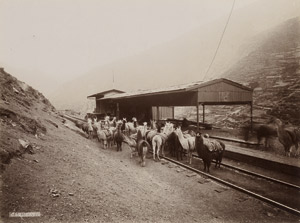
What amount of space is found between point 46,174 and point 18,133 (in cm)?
267

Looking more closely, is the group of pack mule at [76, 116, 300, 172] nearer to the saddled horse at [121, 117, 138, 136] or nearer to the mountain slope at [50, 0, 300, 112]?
the saddled horse at [121, 117, 138, 136]

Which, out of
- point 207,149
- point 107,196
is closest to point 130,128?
point 207,149

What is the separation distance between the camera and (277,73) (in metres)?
30.5

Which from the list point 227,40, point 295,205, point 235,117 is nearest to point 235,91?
point 235,117

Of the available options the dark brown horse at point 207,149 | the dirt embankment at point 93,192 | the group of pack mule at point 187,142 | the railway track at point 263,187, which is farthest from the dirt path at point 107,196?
the group of pack mule at point 187,142

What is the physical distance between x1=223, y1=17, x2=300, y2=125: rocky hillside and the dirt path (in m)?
17.4

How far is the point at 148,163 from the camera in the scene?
43.3 ft

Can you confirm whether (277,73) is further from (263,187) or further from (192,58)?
(192,58)

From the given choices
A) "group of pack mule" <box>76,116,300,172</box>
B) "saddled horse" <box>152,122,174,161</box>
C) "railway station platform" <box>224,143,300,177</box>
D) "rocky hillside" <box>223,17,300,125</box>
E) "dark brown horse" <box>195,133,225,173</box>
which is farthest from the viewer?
"rocky hillside" <box>223,17,300,125</box>

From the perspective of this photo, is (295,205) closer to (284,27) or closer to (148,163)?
(148,163)

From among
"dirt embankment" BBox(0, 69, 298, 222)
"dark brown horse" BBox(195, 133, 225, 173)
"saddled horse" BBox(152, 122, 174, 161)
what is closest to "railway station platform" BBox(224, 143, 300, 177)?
"dark brown horse" BBox(195, 133, 225, 173)

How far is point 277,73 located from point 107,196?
101ft

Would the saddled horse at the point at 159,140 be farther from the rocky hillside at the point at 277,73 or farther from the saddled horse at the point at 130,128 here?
the rocky hillside at the point at 277,73

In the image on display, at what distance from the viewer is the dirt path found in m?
5.54
